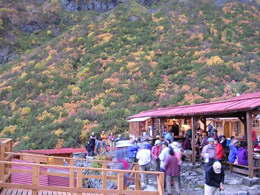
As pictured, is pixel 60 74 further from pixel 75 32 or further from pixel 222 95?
pixel 222 95

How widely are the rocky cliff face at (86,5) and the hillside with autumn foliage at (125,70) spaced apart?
9026mm

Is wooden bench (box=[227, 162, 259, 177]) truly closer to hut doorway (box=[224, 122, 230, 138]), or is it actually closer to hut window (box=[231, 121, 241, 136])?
hut window (box=[231, 121, 241, 136])

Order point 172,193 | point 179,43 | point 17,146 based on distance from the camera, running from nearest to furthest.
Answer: point 172,193 → point 17,146 → point 179,43

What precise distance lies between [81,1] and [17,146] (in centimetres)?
4815

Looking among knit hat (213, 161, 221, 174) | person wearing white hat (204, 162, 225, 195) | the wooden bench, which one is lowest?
the wooden bench

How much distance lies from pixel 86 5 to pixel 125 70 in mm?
33386

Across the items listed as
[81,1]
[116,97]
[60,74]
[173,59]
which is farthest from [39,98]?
[81,1]

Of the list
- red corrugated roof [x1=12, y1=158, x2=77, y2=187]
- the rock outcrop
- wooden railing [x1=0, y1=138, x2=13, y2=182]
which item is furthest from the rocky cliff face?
wooden railing [x1=0, y1=138, x2=13, y2=182]

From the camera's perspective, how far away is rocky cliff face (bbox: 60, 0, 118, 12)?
6366cm

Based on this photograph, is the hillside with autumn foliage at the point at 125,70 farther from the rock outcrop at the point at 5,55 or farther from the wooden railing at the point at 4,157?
the wooden railing at the point at 4,157

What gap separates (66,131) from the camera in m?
26.1

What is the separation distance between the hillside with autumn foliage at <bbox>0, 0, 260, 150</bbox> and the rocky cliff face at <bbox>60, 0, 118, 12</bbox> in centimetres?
903

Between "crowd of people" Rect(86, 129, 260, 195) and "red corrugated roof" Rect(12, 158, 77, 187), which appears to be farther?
"red corrugated roof" Rect(12, 158, 77, 187)

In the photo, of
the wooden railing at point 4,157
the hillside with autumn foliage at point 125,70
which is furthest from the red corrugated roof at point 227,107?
the hillside with autumn foliage at point 125,70
